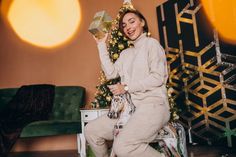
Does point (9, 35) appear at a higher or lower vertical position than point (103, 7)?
lower

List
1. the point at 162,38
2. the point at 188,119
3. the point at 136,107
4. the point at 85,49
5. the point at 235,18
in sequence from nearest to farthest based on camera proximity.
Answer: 1. the point at 136,107
2. the point at 235,18
3. the point at 188,119
4. the point at 162,38
5. the point at 85,49

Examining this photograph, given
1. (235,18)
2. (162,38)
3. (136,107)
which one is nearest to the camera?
(136,107)

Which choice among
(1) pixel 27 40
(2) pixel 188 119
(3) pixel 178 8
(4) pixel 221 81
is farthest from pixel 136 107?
(1) pixel 27 40

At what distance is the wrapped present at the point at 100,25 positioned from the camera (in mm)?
1828

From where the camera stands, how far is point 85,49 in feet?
14.9

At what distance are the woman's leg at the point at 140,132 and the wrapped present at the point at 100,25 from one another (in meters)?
0.60

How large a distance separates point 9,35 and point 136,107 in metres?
3.73

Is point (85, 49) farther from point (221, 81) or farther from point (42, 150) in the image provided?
point (221, 81)

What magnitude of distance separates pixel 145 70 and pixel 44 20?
3321mm

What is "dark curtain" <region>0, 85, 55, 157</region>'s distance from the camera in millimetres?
3264

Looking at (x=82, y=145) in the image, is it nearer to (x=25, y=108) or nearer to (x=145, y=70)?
(x=25, y=108)

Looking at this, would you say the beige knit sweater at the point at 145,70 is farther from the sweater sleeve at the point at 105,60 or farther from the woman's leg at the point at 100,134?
the woman's leg at the point at 100,134

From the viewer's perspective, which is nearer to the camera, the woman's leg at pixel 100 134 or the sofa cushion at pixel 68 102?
the woman's leg at pixel 100 134

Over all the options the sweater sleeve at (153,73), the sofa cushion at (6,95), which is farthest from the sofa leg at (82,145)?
the sweater sleeve at (153,73)
